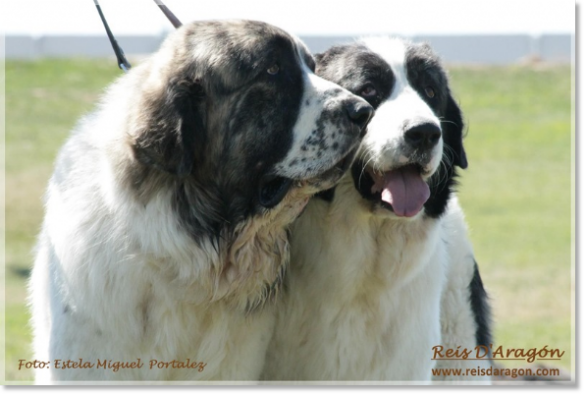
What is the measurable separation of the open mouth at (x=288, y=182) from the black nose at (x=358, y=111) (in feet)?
0.51

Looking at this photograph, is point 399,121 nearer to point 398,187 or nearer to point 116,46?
point 398,187

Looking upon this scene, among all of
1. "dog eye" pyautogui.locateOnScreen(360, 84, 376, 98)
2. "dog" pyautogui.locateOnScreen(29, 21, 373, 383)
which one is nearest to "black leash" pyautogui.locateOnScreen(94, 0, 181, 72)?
"dog" pyautogui.locateOnScreen(29, 21, 373, 383)

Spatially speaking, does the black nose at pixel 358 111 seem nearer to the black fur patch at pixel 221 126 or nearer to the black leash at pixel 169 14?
the black fur patch at pixel 221 126

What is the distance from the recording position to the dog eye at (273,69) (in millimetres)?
3895

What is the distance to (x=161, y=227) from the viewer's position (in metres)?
3.82

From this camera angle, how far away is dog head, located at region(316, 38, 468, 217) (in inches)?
158

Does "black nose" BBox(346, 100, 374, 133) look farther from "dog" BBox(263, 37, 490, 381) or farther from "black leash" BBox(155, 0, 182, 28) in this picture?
"black leash" BBox(155, 0, 182, 28)

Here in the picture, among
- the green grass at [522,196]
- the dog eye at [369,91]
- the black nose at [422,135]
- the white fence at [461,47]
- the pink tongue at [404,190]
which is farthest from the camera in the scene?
the white fence at [461,47]

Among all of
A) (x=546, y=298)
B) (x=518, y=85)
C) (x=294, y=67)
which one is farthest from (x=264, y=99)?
(x=518, y=85)

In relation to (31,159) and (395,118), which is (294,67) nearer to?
(395,118)

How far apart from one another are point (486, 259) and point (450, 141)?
9906mm

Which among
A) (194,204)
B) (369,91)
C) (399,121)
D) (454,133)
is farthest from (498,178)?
(194,204)

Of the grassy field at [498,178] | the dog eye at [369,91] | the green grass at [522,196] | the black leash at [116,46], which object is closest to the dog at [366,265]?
the dog eye at [369,91]

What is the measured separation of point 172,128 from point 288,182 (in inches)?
24.4
